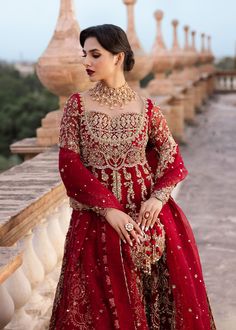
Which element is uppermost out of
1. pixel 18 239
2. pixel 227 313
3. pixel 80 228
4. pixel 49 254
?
pixel 80 228

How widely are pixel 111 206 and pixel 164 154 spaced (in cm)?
32

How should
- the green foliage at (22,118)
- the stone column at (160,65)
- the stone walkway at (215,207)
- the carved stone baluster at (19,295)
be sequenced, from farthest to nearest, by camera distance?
the green foliage at (22,118) < the stone column at (160,65) < the stone walkway at (215,207) < the carved stone baluster at (19,295)

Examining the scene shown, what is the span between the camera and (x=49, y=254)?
11.2 ft

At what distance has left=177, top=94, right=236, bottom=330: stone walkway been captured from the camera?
12.9 ft

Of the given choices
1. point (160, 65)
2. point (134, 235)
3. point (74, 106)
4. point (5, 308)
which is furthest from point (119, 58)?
point (160, 65)

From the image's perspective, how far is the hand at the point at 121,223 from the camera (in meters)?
2.46

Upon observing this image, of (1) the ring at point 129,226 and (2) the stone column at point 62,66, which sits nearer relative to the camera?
(1) the ring at point 129,226

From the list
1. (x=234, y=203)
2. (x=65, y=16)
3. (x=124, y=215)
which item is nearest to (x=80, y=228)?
(x=124, y=215)

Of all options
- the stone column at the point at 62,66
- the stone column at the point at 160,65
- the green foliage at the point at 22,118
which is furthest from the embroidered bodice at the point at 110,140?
the green foliage at the point at 22,118

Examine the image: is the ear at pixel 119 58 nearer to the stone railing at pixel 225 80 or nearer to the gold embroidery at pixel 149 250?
the gold embroidery at pixel 149 250

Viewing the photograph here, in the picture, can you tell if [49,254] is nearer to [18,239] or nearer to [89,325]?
[18,239]

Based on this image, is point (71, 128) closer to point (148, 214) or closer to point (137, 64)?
point (148, 214)

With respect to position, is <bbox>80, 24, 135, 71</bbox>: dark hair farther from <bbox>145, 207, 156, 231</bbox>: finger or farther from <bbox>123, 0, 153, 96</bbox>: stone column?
<bbox>123, 0, 153, 96</bbox>: stone column

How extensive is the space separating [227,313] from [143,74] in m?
4.60
